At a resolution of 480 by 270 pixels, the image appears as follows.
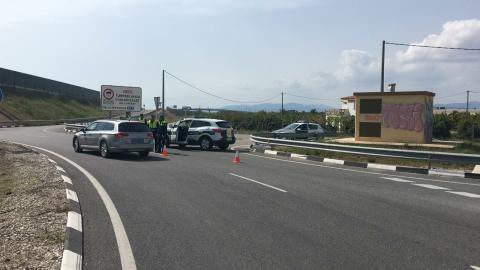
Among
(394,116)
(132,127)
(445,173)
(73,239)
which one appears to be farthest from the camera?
(394,116)

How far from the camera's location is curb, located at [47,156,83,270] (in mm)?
5506

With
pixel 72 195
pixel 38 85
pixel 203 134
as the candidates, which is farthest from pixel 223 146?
pixel 38 85

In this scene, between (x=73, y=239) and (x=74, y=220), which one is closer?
(x=73, y=239)

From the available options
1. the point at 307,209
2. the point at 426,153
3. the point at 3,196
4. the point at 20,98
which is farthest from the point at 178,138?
the point at 20,98

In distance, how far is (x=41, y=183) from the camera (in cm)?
1152

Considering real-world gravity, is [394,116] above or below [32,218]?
above

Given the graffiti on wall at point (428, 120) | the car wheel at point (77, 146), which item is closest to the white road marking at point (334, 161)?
the car wheel at point (77, 146)

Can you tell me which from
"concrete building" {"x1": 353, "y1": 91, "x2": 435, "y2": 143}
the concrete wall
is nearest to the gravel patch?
"concrete building" {"x1": 353, "y1": 91, "x2": 435, "y2": 143}

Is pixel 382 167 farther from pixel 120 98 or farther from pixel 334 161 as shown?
pixel 120 98

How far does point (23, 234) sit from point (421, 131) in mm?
27857

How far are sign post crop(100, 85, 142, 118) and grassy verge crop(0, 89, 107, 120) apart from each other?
89.8 ft

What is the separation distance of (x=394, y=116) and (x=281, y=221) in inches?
994

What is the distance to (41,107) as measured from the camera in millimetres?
70250

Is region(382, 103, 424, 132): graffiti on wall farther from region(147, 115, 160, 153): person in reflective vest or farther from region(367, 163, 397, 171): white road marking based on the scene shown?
region(147, 115, 160, 153): person in reflective vest
